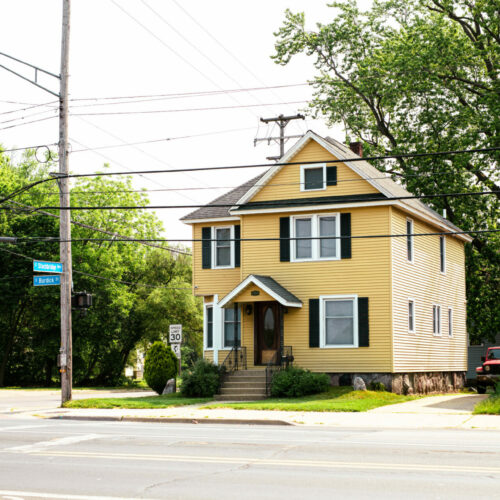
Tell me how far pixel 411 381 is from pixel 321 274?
5.35 meters

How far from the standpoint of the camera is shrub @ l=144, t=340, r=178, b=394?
28.1 m

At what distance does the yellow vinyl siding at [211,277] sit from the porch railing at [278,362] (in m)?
3.58

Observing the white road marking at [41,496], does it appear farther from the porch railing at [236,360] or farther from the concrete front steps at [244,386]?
the porch railing at [236,360]

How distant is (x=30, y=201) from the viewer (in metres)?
46.4

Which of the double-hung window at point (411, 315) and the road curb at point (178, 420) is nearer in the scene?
the road curb at point (178, 420)

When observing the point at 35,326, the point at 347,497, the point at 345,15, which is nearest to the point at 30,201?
the point at 35,326

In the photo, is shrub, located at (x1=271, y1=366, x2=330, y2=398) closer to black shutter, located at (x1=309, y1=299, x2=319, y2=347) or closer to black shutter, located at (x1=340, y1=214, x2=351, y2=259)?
black shutter, located at (x1=309, y1=299, x2=319, y2=347)

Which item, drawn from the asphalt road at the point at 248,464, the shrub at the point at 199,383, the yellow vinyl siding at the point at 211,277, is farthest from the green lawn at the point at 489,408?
the yellow vinyl siding at the point at 211,277

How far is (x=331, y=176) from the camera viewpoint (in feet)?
91.4

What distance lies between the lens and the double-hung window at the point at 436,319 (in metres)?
31.5

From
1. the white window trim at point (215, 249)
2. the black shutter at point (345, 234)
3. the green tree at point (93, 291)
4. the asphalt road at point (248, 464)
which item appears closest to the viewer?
the asphalt road at point (248, 464)

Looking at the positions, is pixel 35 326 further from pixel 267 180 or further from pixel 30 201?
pixel 267 180

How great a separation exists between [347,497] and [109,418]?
1254 centimetres

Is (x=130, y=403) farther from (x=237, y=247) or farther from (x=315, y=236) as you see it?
(x=315, y=236)
